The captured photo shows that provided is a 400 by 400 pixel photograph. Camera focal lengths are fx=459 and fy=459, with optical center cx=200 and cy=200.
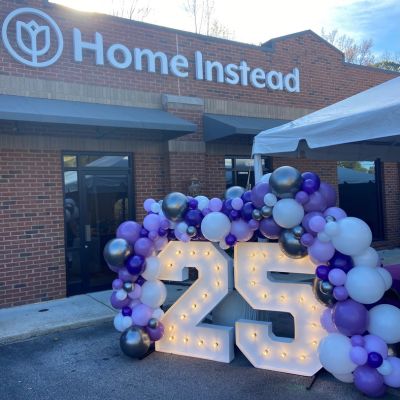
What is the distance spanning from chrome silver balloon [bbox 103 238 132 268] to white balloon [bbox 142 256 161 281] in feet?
0.79

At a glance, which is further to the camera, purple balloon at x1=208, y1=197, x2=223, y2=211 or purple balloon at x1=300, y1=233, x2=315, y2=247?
purple balloon at x1=208, y1=197, x2=223, y2=211

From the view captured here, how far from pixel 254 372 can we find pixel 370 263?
1563mm

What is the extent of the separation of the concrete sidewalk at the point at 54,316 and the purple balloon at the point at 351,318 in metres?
3.57

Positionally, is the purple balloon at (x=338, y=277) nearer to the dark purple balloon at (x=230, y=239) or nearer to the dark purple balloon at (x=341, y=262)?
the dark purple balloon at (x=341, y=262)

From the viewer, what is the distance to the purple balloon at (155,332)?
4.92m

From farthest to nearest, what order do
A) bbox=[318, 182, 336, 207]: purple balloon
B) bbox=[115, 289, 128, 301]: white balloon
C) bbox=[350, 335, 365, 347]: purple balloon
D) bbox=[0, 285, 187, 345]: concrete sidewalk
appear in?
bbox=[0, 285, 187, 345]: concrete sidewalk
bbox=[115, 289, 128, 301]: white balloon
bbox=[318, 182, 336, 207]: purple balloon
bbox=[350, 335, 365, 347]: purple balloon

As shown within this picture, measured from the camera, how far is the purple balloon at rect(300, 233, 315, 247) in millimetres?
4133

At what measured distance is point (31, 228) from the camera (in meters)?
7.24

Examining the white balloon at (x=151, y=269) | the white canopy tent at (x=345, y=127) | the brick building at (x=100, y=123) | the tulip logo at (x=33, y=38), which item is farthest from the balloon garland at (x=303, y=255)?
the tulip logo at (x=33, y=38)

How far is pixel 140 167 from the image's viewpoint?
841 cm

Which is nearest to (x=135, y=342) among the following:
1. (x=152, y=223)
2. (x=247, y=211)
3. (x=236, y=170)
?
(x=152, y=223)

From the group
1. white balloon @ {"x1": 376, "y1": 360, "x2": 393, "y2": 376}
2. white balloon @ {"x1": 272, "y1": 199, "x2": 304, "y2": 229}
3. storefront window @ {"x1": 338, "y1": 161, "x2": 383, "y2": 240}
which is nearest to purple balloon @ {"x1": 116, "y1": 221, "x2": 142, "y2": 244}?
white balloon @ {"x1": 272, "y1": 199, "x2": 304, "y2": 229}

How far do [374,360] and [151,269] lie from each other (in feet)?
7.81

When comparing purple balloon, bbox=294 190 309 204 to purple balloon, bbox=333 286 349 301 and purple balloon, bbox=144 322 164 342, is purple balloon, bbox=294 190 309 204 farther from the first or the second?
purple balloon, bbox=144 322 164 342
